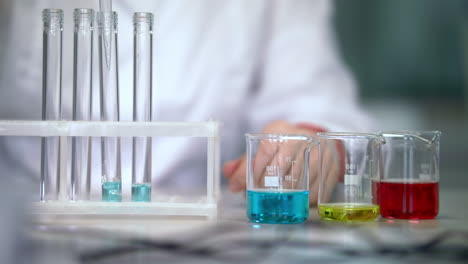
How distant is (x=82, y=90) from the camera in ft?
3.66

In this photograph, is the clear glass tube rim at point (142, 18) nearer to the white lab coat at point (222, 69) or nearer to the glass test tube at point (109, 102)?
the glass test tube at point (109, 102)

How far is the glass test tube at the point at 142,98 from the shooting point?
1092 millimetres

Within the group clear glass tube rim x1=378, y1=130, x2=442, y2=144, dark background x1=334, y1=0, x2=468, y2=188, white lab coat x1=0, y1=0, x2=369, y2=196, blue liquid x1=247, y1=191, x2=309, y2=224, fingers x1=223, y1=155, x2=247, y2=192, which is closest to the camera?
blue liquid x1=247, y1=191, x2=309, y2=224

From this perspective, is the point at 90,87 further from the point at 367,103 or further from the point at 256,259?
the point at 367,103

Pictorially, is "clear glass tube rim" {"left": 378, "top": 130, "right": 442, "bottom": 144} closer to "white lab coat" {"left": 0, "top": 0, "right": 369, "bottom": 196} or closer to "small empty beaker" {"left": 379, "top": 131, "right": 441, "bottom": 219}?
"small empty beaker" {"left": 379, "top": 131, "right": 441, "bottom": 219}

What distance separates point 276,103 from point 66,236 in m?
1.10

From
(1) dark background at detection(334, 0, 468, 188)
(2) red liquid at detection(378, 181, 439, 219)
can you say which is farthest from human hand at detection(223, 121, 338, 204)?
(1) dark background at detection(334, 0, 468, 188)

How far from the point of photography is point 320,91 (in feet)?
6.15

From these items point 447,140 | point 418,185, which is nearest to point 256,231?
point 418,185

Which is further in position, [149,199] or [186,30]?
[186,30]

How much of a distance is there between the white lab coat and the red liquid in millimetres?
686

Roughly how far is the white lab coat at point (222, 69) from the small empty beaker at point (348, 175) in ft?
2.25

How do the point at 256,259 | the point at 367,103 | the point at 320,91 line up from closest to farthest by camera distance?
1. the point at 256,259
2. the point at 320,91
3. the point at 367,103

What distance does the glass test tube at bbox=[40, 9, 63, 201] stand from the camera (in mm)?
1098
